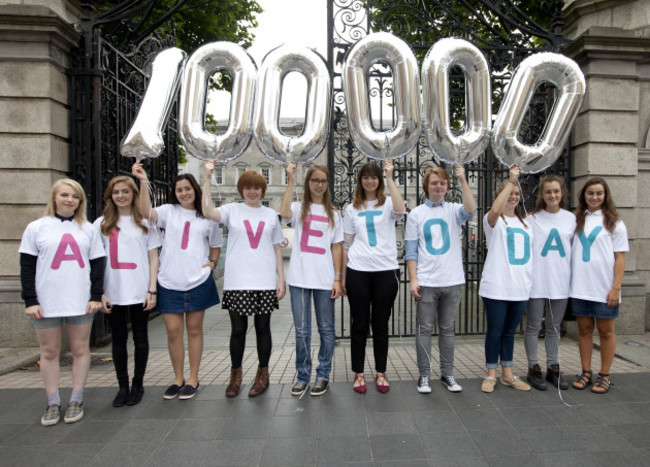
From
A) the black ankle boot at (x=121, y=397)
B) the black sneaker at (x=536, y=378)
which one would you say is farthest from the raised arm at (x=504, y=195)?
the black ankle boot at (x=121, y=397)

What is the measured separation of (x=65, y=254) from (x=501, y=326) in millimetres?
3627

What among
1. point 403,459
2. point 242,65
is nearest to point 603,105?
point 242,65

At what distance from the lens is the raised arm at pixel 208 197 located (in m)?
3.55

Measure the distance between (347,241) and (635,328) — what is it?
176 inches

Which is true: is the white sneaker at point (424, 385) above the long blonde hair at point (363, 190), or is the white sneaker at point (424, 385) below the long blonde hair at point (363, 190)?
below

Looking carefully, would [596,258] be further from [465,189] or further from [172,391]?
[172,391]

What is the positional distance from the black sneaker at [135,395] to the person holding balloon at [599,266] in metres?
3.83

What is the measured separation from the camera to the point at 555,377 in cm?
401

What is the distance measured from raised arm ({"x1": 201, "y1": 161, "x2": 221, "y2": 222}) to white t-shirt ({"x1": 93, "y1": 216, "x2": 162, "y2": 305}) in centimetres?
58

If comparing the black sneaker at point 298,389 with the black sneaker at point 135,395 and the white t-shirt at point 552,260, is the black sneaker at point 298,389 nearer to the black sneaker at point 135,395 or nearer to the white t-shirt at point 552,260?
the black sneaker at point 135,395

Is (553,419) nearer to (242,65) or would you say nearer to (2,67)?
(242,65)

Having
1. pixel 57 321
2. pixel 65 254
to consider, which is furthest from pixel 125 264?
pixel 57 321

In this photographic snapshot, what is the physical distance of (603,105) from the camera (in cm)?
577

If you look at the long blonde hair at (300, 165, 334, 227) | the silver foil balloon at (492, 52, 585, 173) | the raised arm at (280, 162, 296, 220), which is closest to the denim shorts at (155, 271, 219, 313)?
the raised arm at (280, 162, 296, 220)
